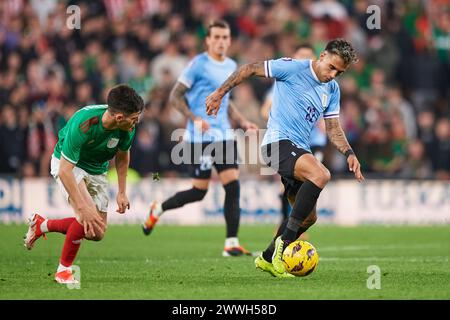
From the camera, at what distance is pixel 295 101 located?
405 inches

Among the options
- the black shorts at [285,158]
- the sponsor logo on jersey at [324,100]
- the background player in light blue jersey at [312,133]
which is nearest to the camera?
the black shorts at [285,158]

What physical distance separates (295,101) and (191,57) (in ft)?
39.3

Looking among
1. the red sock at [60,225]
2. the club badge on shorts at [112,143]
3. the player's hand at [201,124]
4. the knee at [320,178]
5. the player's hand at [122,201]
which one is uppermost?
the player's hand at [201,124]

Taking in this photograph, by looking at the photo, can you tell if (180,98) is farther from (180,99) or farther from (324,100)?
(324,100)

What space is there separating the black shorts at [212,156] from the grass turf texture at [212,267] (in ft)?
3.68

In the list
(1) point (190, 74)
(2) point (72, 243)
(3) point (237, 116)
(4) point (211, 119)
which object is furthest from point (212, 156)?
(2) point (72, 243)

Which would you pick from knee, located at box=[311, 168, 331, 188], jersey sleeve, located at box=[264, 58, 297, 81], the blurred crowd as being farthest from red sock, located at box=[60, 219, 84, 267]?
the blurred crowd

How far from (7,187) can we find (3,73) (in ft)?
9.94

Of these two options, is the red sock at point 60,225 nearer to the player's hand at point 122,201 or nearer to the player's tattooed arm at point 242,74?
the player's hand at point 122,201

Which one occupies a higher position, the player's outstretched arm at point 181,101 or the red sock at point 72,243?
the player's outstretched arm at point 181,101

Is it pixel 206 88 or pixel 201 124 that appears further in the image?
pixel 206 88

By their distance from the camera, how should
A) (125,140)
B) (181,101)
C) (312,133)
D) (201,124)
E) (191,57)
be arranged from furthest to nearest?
(191,57), (312,133), (181,101), (201,124), (125,140)

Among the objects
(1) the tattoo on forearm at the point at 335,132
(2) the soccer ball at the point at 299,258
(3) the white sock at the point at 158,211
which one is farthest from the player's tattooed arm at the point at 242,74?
(3) the white sock at the point at 158,211

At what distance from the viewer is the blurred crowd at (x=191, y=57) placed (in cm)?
2059
